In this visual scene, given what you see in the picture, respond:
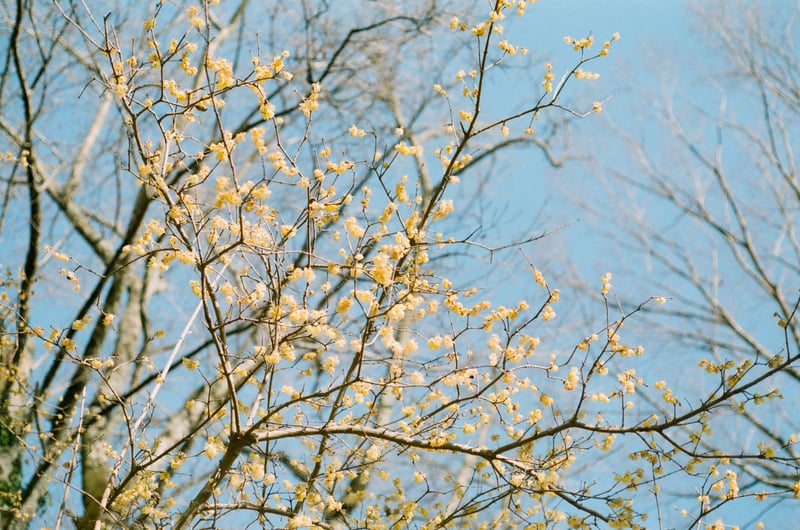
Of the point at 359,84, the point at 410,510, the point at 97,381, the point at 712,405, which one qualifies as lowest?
the point at 410,510

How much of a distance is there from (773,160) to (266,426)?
7410 mm

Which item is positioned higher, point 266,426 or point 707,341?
point 707,341

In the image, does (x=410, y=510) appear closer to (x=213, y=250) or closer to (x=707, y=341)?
(x=213, y=250)

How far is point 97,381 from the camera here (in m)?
5.34

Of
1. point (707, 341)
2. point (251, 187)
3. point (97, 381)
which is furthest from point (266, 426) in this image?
Answer: point (707, 341)

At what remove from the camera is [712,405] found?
86.4 inches

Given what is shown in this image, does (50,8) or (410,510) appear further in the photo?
(50,8)

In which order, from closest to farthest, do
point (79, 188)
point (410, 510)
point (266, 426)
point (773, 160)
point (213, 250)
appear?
1. point (213, 250)
2. point (410, 510)
3. point (266, 426)
4. point (79, 188)
5. point (773, 160)

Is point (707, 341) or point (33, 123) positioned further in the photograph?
point (707, 341)

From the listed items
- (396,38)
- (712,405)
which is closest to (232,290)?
(712,405)

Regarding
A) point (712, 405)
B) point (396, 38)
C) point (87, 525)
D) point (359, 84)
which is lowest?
point (87, 525)

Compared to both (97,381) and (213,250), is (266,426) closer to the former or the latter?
(213,250)

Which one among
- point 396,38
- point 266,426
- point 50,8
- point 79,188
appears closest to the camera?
point 266,426

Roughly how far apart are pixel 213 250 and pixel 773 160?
760 cm
